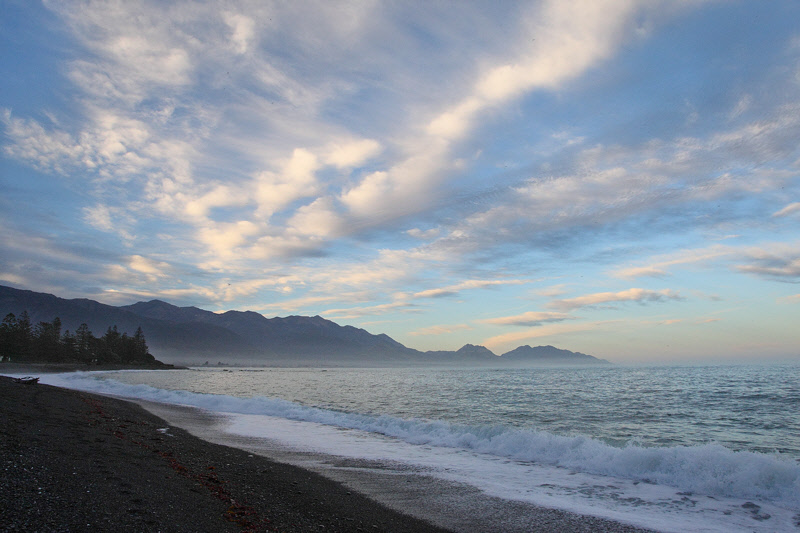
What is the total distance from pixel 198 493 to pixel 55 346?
424 feet

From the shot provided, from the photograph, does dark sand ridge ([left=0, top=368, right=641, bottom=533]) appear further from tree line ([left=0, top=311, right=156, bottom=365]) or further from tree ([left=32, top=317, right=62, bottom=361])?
tree ([left=32, top=317, right=62, bottom=361])

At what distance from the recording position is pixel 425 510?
9.19 meters

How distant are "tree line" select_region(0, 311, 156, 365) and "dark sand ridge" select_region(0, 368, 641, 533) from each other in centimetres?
11423

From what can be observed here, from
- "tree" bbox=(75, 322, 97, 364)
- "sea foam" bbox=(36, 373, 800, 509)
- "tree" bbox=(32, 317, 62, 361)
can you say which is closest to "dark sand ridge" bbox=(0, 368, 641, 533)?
"sea foam" bbox=(36, 373, 800, 509)

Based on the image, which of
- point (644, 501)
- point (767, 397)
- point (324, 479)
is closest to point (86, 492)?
point (324, 479)

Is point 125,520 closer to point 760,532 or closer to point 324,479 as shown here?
point 324,479

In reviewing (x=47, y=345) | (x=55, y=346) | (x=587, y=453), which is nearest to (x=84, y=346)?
(x=55, y=346)

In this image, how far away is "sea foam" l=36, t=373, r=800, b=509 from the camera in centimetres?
1131

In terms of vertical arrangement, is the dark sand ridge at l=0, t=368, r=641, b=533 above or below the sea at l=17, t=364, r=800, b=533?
above

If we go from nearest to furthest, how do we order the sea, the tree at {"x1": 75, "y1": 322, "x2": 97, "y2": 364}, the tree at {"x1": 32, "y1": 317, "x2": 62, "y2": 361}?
the sea
the tree at {"x1": 32, "y1": 317, "x2": 62, "y2": 361}
the tree at {"x1": 75, "y1": 322, "x2": 97, "y2": 364}

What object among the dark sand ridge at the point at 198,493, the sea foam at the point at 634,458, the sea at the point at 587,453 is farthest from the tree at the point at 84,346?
the dark sand ridge at the point at 198,493

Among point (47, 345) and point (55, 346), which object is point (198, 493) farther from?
point (55, 346)

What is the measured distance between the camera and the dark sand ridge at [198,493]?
636cm

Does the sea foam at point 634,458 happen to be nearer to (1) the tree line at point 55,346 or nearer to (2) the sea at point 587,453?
(2) the sea at point 587,453
